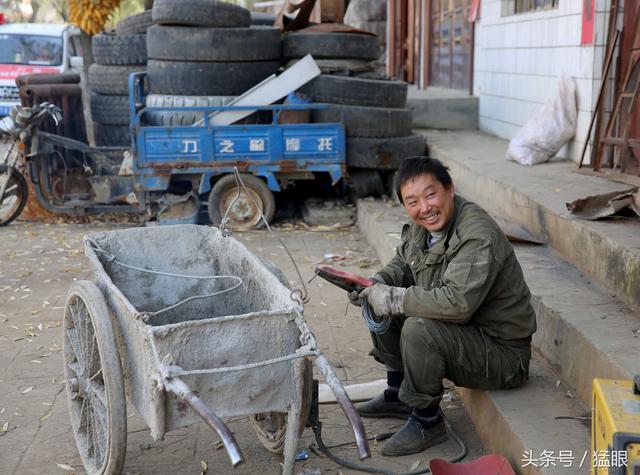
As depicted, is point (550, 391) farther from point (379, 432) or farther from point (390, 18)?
point (390, 18)

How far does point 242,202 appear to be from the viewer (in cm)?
868

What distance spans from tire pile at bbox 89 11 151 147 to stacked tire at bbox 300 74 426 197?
245 cm

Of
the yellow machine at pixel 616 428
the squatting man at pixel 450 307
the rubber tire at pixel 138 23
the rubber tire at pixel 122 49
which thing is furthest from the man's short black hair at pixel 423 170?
the rubber tire at pixel 138 23

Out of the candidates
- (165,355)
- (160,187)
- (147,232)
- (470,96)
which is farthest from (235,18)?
(165,355)

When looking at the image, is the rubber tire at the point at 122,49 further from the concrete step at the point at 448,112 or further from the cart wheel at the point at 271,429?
the cart wheel at the point at 271,429

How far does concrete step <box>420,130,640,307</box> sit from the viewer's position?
419cm

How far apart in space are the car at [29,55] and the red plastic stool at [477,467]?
14249 mm

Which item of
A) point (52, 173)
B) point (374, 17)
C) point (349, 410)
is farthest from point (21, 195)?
point (374, 17)

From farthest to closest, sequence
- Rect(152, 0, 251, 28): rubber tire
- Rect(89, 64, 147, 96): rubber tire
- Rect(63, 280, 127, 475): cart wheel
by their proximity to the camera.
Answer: Rect(89, 64, 147, 96): rubber tire, Rect(152, 0, 251, 28): rubber tire, Rect(63, 280, 127, 475): cart wheel

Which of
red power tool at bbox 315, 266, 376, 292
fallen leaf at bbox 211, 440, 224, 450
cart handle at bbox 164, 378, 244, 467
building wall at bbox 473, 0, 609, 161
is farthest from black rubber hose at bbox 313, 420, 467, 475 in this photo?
building wall at bbox 473, 0, 609, 161

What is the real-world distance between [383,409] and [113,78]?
7.16m

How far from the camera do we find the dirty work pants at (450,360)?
11.3 feet

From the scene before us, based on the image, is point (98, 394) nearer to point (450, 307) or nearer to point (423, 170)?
point (450, 307)

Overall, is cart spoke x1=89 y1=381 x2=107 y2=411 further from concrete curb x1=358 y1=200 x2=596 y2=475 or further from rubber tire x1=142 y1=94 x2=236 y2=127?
rubber tire x1=142 y1=94 x2=236 y2=127
